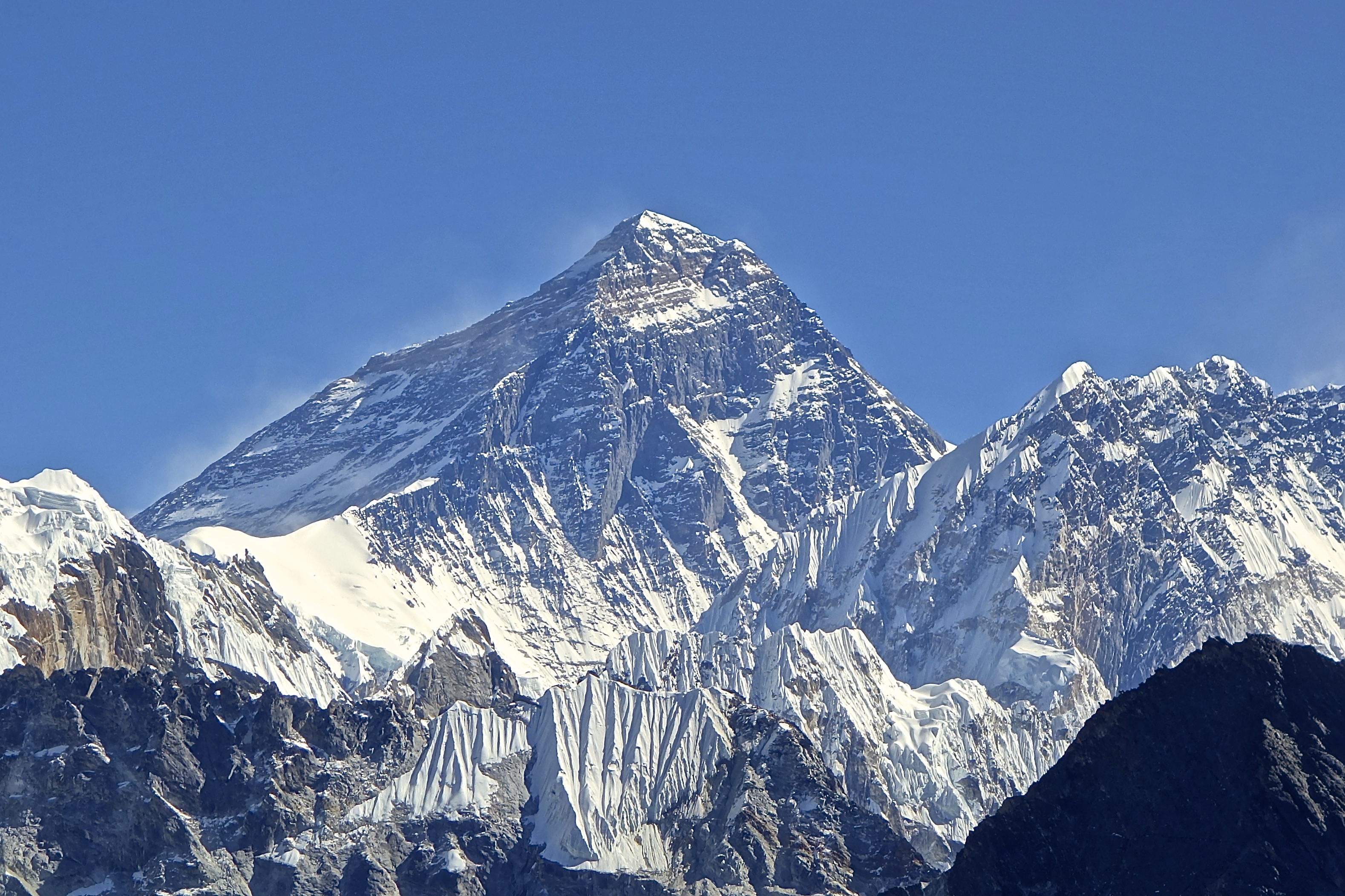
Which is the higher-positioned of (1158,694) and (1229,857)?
(1158,694)

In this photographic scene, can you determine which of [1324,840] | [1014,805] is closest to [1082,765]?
[1014,805]

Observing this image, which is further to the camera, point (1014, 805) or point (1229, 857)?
point (1014, 805)

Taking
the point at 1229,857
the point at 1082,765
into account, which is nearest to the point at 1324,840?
the point at 1229,857

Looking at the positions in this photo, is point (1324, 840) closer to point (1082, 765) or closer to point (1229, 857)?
point (1229, 857)

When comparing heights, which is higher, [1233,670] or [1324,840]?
[1233,670]

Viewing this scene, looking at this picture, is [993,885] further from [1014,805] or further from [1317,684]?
[1317,684]

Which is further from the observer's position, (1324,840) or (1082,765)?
(1082,765)
